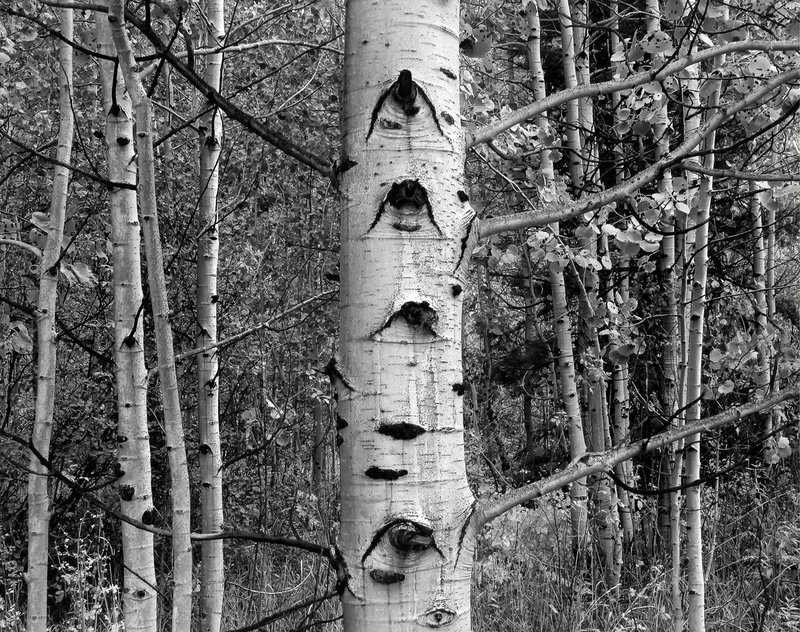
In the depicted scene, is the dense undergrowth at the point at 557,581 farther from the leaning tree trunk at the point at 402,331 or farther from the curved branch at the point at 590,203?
the curved branch at the point at 590,203

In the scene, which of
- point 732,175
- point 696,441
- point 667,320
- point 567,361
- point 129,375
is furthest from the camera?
point 667,320

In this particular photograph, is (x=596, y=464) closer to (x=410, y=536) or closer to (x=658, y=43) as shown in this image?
(x=410, y=536)

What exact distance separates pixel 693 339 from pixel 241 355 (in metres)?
3.79

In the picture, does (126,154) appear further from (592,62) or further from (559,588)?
(592,62)

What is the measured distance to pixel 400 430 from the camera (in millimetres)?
1003

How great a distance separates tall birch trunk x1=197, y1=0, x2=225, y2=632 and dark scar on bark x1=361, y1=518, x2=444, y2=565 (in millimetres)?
2297

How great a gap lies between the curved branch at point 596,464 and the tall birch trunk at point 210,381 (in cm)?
226

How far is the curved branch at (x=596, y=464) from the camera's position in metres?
1.08

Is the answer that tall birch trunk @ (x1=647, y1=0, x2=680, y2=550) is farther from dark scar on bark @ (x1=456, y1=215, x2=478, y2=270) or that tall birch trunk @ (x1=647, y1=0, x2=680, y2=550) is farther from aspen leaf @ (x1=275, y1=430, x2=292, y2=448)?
dark scar on bark @ (x1=456, y1=215, x2=478, y2=270)

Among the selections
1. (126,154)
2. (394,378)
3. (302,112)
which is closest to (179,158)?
(302,112)

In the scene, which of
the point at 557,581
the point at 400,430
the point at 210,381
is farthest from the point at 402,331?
the point at 557,581

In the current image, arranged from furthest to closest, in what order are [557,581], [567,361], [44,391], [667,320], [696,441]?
[667,320]
[567,361]
[557,581]
[696,441]
[44,391]

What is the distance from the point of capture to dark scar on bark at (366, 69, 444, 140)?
103cm

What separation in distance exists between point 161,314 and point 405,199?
0.58 meters
